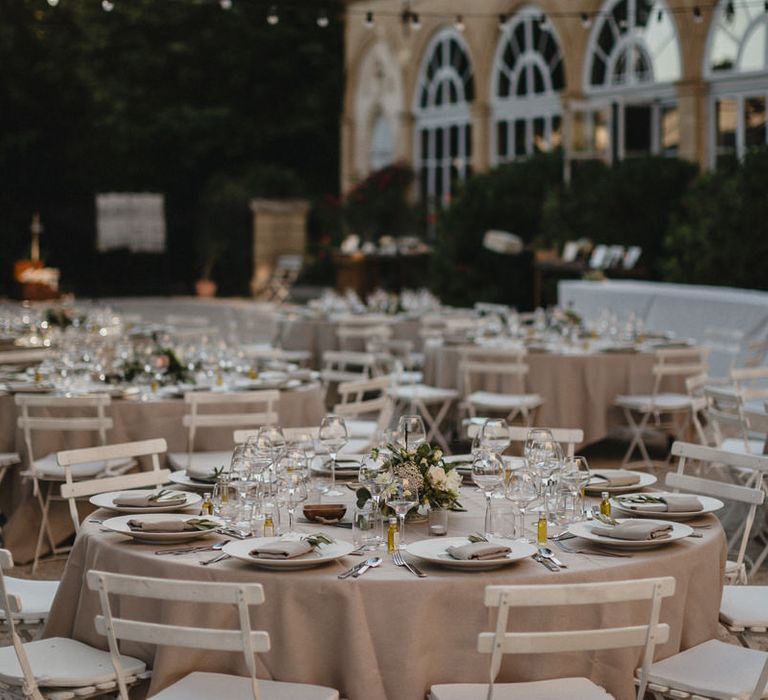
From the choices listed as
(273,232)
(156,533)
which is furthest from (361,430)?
(273,232)

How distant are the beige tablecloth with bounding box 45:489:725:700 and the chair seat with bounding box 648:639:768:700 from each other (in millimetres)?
113

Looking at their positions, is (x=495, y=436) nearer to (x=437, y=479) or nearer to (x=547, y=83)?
(x=437, y=479)

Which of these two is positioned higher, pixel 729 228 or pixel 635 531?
pixel 729 228

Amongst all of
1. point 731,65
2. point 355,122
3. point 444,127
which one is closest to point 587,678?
point 731,65

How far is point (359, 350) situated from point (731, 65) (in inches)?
316

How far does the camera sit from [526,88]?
2252 centimetres

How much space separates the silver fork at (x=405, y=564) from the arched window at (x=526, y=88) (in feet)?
59.4

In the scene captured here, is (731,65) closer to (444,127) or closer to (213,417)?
(444,127)

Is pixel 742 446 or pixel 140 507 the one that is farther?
pixel 742 446

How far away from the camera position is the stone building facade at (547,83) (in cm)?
1792

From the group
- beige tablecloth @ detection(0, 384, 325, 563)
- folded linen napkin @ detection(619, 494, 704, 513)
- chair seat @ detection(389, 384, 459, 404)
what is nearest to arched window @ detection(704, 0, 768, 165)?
chair seat @ detection(389, 384, 459, 404)

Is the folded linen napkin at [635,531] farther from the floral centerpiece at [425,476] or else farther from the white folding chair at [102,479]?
the white folding chair at [102,479]

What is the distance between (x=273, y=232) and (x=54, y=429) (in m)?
19.8

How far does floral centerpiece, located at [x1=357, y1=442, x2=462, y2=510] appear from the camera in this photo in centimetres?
418
